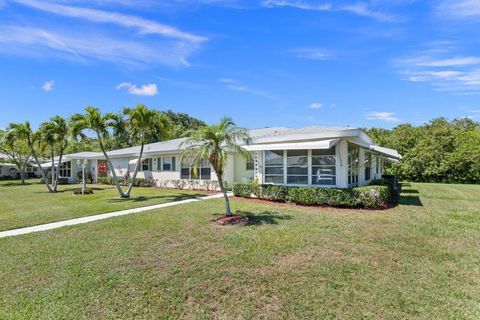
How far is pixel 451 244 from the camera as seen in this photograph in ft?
27.1

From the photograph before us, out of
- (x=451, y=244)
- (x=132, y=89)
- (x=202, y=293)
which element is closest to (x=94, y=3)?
(x=202, y=293)

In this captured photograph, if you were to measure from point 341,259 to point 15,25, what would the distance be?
55.0ft

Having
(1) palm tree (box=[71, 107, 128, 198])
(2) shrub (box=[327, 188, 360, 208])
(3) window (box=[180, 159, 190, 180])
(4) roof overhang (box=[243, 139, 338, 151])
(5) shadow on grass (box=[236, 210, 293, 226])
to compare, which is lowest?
(5) shadow on grass (box=[236, 210, 293, 226])

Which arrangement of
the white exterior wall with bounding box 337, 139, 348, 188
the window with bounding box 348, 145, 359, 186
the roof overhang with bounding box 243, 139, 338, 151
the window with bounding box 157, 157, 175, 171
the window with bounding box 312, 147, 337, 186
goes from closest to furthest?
the roof overhang with bounding box 243, 139, 338, 151 < the white exterior wall with bounding box 337, 139, 348, 188 < the window with bounding box 312, 147, 337, 186 < the window with bounding box 348, 145, 359, 186 < the window with bounding box 157, 157, 175, 171

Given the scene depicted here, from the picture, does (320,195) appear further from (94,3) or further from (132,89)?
(132,89)

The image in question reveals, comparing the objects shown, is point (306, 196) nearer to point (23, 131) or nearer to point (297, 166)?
point (297, 166)

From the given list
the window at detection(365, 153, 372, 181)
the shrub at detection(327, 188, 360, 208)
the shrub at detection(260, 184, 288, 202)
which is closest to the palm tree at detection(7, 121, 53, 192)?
the shrub at detection(260, 184, 288, 202)

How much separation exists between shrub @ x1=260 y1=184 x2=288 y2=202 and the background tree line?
3015 centimetres

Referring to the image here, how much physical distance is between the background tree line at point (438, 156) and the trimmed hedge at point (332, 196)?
27.9 metres

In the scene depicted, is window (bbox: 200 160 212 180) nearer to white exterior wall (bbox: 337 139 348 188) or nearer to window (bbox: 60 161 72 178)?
white exterior wall (bbox: 337 139 348 188)

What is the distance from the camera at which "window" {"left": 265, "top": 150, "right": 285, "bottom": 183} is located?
16.8 m

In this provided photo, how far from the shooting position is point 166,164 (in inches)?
1104

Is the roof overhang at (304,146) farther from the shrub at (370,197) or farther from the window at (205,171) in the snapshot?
the window at (205,171)

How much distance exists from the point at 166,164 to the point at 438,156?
34624mm
